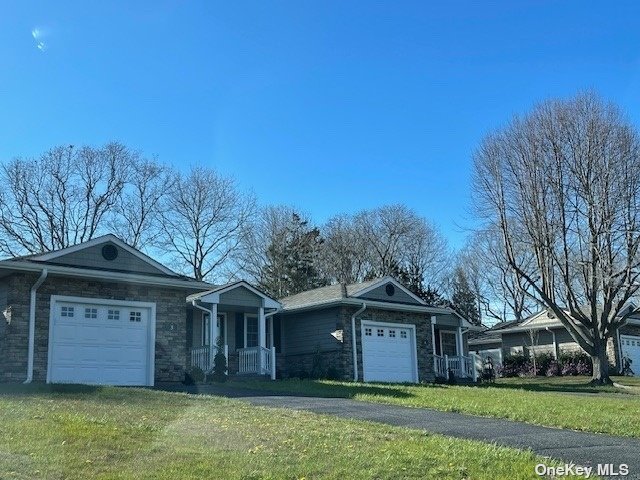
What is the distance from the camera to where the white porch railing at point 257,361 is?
888 inches

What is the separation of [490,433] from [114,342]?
11.5 meters

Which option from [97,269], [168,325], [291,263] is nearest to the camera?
[97,269]

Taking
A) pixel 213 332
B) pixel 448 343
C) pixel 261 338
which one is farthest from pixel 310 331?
pixel 448 343

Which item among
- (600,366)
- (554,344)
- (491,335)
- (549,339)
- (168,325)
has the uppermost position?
(491,335)

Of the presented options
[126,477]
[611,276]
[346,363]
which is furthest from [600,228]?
[126,477]

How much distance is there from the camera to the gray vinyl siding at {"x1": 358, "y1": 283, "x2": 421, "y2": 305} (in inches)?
1003

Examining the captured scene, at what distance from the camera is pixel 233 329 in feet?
80.2

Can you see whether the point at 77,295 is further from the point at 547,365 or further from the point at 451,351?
the point at 547,365

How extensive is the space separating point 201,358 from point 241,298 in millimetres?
2341

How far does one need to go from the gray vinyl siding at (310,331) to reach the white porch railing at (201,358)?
4.84 meters

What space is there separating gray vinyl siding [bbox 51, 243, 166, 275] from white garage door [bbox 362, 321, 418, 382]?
898 centimetres

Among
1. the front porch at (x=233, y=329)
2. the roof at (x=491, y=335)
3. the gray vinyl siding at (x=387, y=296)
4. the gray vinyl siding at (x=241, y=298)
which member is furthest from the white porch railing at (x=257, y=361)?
the roof at (x=491, y=335)

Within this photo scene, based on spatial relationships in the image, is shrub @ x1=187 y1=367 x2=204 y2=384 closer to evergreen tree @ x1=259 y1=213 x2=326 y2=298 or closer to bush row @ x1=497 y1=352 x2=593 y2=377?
bush row @ x1=497 y1=352 x2=593 y2=377

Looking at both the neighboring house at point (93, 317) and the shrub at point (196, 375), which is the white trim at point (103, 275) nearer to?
the neighboring house at point (93, 317)
